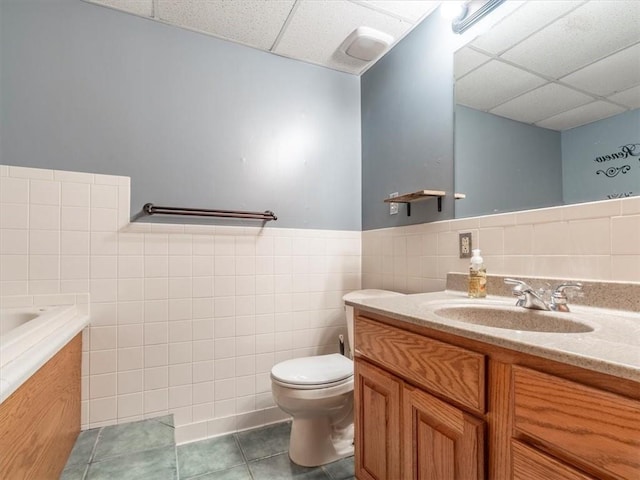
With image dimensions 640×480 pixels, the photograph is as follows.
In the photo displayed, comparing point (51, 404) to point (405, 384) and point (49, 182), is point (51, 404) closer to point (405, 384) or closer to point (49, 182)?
point (49, 182)

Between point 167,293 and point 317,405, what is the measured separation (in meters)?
0.98

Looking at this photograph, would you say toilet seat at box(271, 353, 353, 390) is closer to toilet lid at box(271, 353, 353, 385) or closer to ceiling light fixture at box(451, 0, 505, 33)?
toilet lid at box(271, 353, 353, 385)

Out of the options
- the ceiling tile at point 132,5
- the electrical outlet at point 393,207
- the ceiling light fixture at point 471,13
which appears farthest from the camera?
the electrical outlet at point 393,207

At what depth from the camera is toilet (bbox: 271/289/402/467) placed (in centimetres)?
145

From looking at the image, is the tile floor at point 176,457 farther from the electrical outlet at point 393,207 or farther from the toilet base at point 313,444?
the electrical outlet at point 393,207

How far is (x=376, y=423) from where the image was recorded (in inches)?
43.9

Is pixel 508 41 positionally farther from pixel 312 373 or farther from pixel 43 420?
pixel 43 420

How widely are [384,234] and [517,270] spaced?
887 mm

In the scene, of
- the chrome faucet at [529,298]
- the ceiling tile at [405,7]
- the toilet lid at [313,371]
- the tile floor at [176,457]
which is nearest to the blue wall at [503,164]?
the chrome faucet at [529,298]

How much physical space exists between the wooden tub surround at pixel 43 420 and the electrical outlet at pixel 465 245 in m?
1.64

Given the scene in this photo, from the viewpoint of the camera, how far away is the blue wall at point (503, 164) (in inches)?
47.2

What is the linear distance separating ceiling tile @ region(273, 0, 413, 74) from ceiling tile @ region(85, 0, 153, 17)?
2.33 ft

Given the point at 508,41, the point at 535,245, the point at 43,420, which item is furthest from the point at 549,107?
the point at 43,420

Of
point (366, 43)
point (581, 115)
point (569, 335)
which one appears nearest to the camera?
point (569, 335)
